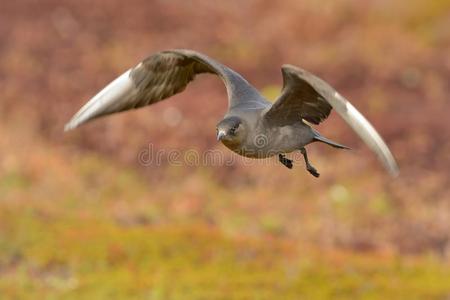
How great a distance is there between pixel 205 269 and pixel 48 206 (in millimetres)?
4636

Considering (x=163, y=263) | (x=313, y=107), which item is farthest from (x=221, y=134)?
(x=163, y=263)

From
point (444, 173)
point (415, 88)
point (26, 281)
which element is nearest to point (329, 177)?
point (444, 173)

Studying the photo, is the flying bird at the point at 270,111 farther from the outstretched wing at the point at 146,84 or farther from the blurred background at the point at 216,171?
the blurred background at the point at 216,171

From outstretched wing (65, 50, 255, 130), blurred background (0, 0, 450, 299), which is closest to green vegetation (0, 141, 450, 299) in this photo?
blurred background (0, 0, 450, 299)

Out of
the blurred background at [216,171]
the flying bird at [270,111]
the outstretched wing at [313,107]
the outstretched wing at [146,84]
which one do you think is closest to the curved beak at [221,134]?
the flying bird at [270,111]

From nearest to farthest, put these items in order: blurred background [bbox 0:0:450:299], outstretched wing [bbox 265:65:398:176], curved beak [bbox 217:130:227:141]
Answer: outstretched wing [bbox 265:65:398:176], curved beak [bbox 217:130:227:141], blurred background [bbox 0:0:450:299]

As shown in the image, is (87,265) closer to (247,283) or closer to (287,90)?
(247,283)

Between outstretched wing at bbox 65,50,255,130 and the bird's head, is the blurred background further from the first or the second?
the bird's head

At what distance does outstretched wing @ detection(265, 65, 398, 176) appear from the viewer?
893 centimetres

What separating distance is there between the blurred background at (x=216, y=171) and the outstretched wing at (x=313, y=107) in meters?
6.75

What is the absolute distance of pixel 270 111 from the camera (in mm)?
10414

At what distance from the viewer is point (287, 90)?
33.2ft

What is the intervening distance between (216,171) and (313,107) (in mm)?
15450

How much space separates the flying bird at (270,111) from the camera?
9453 mm
